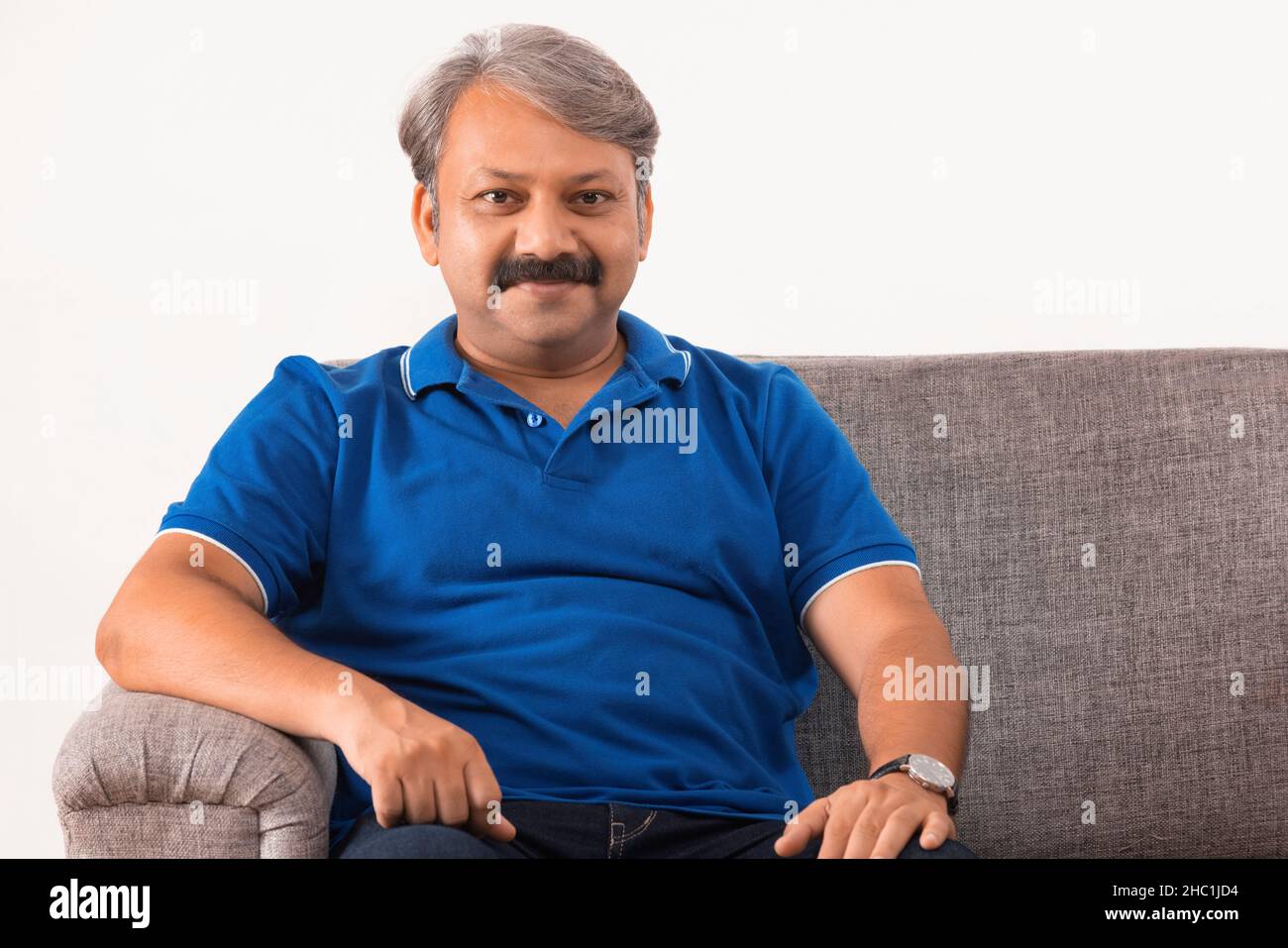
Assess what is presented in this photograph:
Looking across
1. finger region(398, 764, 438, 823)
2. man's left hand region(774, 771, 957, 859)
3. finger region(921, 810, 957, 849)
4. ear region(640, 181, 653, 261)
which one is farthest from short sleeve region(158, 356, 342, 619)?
finger region(921, 810, 957, 849)

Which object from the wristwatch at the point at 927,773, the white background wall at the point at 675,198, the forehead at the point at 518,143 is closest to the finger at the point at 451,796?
the wristwatch at the point at 927,773

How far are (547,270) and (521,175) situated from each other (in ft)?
0.38

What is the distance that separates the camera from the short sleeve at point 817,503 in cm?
160

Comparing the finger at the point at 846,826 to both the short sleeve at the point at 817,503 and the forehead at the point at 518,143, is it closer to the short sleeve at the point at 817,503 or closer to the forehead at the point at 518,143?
the short sleeve at the point at 817,503

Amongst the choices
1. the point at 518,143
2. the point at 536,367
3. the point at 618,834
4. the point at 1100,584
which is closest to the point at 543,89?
the point at 518,143

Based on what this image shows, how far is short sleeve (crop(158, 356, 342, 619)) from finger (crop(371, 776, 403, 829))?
324 mm

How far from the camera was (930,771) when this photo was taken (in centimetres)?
136

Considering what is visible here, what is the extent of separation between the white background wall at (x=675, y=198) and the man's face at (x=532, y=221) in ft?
2.53

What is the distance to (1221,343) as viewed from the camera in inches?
96.3

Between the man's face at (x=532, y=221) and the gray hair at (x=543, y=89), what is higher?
the gray hair at (x=543, y=89)

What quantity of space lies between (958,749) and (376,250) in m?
1.48

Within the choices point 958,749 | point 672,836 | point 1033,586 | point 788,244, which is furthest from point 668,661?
point 788,244

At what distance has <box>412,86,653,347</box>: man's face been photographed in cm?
162
